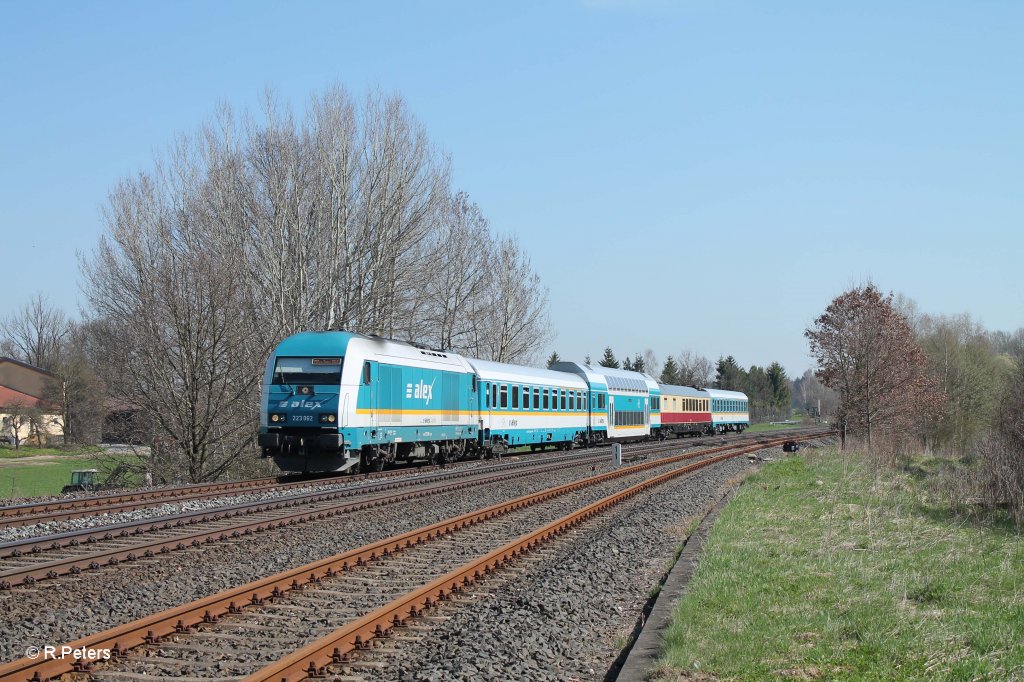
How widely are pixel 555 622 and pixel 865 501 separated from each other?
1086 centimetres

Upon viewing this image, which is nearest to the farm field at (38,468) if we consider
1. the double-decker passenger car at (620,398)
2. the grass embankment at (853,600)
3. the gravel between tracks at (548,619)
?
the double-decker passenger car at (620,398)

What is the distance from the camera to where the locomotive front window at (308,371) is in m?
21.0

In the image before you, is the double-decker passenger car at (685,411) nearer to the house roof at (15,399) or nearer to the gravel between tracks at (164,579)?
the gravel between tracks at (164,579)

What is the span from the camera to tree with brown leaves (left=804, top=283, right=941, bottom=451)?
37656mm

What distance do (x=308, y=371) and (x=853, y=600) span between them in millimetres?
15259

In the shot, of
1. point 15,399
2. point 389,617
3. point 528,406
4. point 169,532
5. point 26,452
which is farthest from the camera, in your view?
point 15,399

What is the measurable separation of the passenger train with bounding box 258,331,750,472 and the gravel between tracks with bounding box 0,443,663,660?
20.5 feet

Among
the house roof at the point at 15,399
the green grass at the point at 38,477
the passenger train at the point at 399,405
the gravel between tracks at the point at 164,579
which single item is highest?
the house roof at the point at 15,399

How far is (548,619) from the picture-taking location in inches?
320

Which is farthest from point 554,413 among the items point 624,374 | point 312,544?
point 312,544

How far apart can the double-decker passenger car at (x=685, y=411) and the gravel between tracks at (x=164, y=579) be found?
134 ft

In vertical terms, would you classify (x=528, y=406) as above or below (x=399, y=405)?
above

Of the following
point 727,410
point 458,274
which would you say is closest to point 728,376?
point 727,410

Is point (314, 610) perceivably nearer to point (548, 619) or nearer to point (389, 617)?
point (389, 617)
